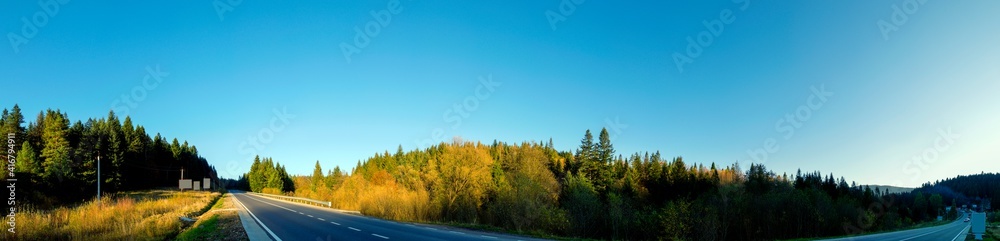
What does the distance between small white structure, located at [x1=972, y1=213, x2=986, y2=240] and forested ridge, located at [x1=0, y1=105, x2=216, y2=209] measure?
221 feet

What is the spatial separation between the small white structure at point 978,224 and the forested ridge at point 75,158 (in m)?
67.3

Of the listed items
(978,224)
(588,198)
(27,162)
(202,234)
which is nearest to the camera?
(202,234)

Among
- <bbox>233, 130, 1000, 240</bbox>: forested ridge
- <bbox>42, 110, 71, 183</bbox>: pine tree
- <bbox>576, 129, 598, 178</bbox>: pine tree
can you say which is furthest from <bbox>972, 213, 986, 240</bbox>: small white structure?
<bbox>42, 110, 71, 183</bbox>: pine tree

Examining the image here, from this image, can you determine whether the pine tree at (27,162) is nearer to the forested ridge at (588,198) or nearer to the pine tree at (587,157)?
the forested ridge at (588,198)

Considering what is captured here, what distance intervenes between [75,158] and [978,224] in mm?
89124

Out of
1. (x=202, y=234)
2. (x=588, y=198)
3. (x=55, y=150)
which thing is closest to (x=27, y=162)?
Result: (x=55, y=150)

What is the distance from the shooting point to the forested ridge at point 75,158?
173ft

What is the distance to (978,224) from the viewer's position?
25031mm

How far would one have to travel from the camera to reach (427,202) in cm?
3512

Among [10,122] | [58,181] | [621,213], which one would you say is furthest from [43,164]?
[621,213]

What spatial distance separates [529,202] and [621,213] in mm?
17039

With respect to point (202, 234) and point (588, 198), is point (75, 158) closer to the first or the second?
point (202, 234)

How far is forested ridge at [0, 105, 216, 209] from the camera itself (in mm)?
52719

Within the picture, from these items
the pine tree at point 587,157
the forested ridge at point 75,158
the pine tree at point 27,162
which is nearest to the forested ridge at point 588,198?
the pine tree at point 587,157
